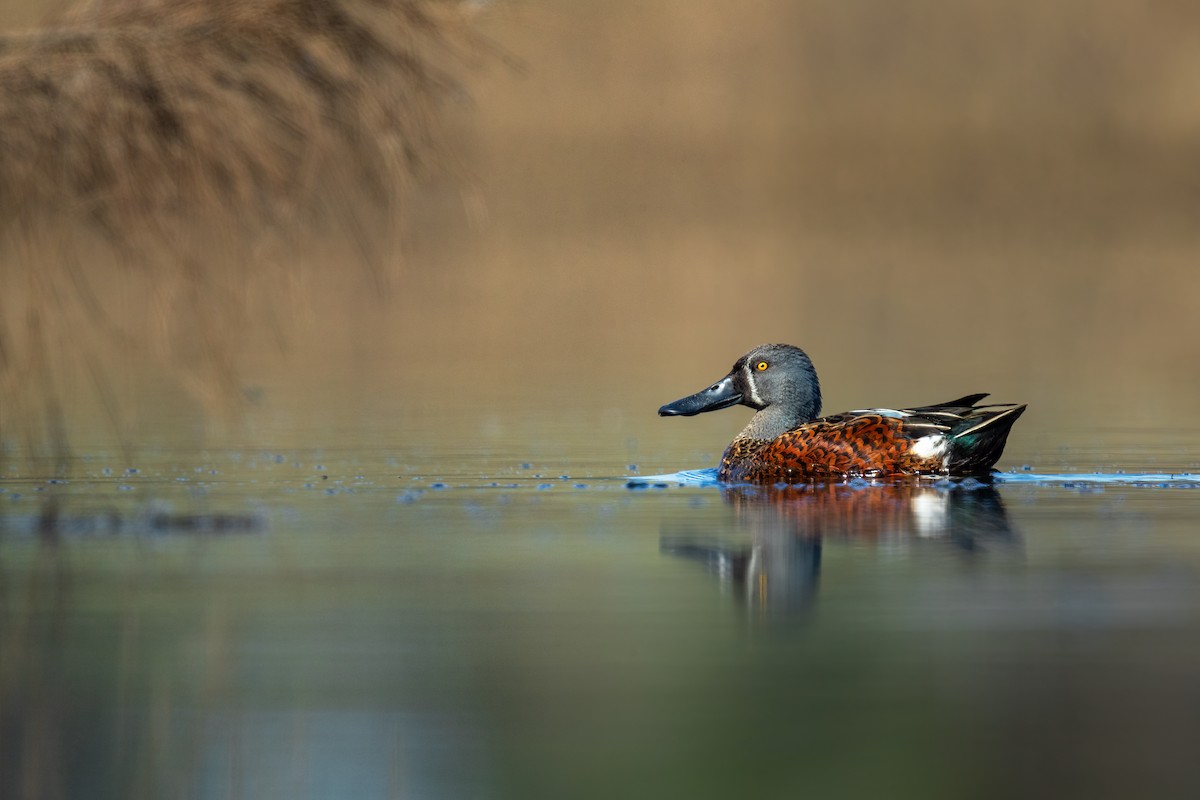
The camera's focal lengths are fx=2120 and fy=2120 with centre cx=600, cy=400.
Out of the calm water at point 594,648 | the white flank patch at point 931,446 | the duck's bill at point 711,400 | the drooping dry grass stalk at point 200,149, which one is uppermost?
the drooping dry grass stalk at point 200,149

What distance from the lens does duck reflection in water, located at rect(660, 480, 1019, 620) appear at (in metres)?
6.43

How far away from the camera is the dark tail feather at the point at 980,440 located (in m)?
9.54

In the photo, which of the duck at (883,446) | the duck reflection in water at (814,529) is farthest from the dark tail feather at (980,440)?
the duck reflection in water at (814,529)

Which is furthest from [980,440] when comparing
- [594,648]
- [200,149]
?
[594,648]

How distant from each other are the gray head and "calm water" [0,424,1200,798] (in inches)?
88.1

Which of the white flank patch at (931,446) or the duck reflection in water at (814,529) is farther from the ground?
the white flank patch at (931,446)

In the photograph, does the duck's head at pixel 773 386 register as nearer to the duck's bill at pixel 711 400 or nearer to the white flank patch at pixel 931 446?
the duck's bill at pixel 711 400

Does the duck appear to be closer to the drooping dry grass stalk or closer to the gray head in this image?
the gray head

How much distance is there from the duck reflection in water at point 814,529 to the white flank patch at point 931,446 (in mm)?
236

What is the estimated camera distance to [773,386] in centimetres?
1082

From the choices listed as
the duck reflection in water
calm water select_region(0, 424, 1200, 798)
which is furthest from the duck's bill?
calm water select_region(0, 424, 1200, 798)

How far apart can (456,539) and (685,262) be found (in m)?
32.2

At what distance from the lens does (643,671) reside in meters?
5.17

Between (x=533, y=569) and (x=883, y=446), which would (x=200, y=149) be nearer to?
(x=533, y=569)
